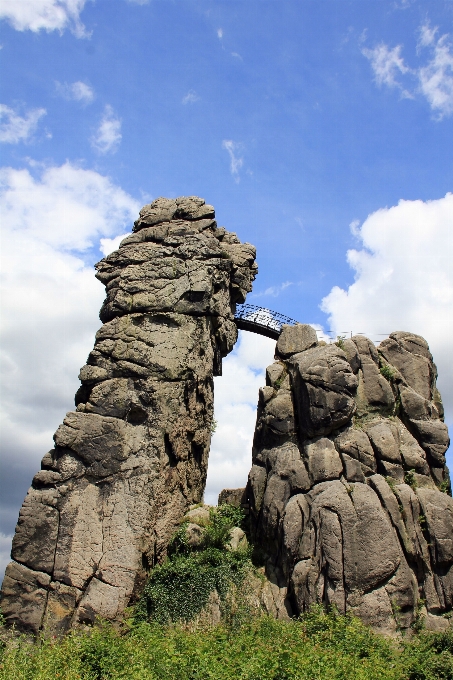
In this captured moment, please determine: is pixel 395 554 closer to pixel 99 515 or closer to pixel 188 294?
pixel 99 515

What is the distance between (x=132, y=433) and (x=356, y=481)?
8.48m

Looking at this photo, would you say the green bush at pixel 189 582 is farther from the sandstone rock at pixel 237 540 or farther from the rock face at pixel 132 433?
the rock face at pixel 132 433

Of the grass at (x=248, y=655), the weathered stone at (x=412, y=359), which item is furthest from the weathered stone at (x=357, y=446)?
the grass at (x=248, y=655)

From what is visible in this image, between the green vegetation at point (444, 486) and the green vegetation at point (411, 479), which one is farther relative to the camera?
the green vegetation at point (444, 486)

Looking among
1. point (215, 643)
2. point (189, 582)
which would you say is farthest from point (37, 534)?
point (215, 643)

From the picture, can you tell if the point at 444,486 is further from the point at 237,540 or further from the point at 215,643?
the point at 215,643

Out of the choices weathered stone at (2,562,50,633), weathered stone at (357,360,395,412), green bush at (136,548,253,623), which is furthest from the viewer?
weathered stone at (357,360,395,412)

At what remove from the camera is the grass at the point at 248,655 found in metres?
14.8

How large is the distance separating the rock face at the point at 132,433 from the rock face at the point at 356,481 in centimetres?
330

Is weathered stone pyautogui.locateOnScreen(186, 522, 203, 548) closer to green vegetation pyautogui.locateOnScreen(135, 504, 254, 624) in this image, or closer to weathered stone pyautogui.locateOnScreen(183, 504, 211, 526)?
green vegetation pyautogui.locateOnScreen(135, 504, 254, 624)

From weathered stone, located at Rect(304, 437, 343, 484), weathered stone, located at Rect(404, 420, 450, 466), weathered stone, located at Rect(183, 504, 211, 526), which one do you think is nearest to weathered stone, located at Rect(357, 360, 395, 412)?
weathered stone, located at Rect(404, 420, 450, 466)

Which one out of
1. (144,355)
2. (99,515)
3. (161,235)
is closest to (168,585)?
(99,515)

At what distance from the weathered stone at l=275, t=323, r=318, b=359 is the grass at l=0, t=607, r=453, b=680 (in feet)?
35.9

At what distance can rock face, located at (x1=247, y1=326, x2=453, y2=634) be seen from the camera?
20500 mm
